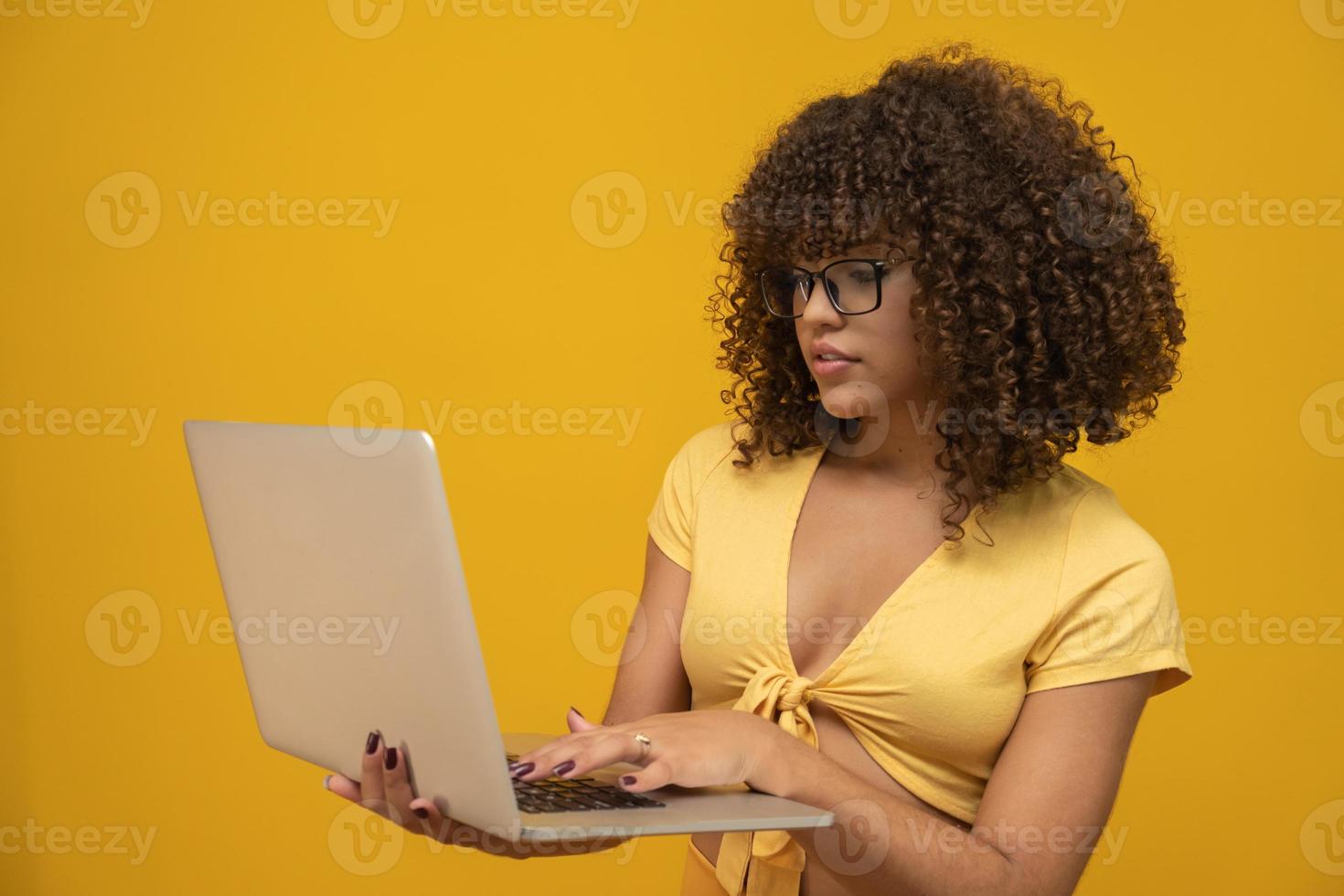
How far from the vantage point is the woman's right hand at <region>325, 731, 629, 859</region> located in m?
1.25

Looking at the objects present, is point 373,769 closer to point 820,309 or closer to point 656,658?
point 656,658

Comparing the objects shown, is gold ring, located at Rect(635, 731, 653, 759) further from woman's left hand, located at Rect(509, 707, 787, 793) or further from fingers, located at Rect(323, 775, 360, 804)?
fingers, located at Rect(323, 775, 360, 804)

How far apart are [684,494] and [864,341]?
313 millimetres

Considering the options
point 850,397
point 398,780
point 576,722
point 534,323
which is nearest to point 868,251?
point 850,397

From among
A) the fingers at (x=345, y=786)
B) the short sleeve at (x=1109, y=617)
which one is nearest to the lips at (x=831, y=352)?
the short sleeve at (x=1109, y=617)

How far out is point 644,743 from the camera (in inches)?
50.1

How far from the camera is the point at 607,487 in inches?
105

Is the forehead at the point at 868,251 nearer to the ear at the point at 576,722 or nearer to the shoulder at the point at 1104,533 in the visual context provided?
the shoulder at the point at 1104,533

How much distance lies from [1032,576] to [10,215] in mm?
2023

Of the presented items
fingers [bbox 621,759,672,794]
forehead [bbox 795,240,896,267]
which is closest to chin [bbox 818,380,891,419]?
forehead [bbox 795,240,896,267]

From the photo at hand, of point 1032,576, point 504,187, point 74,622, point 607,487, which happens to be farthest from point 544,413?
point 1032,576

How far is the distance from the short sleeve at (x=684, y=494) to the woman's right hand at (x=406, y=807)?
437mm

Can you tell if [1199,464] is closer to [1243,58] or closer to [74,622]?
[1243,58]

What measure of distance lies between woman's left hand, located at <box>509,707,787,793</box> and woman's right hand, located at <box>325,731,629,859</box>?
0.19ft
